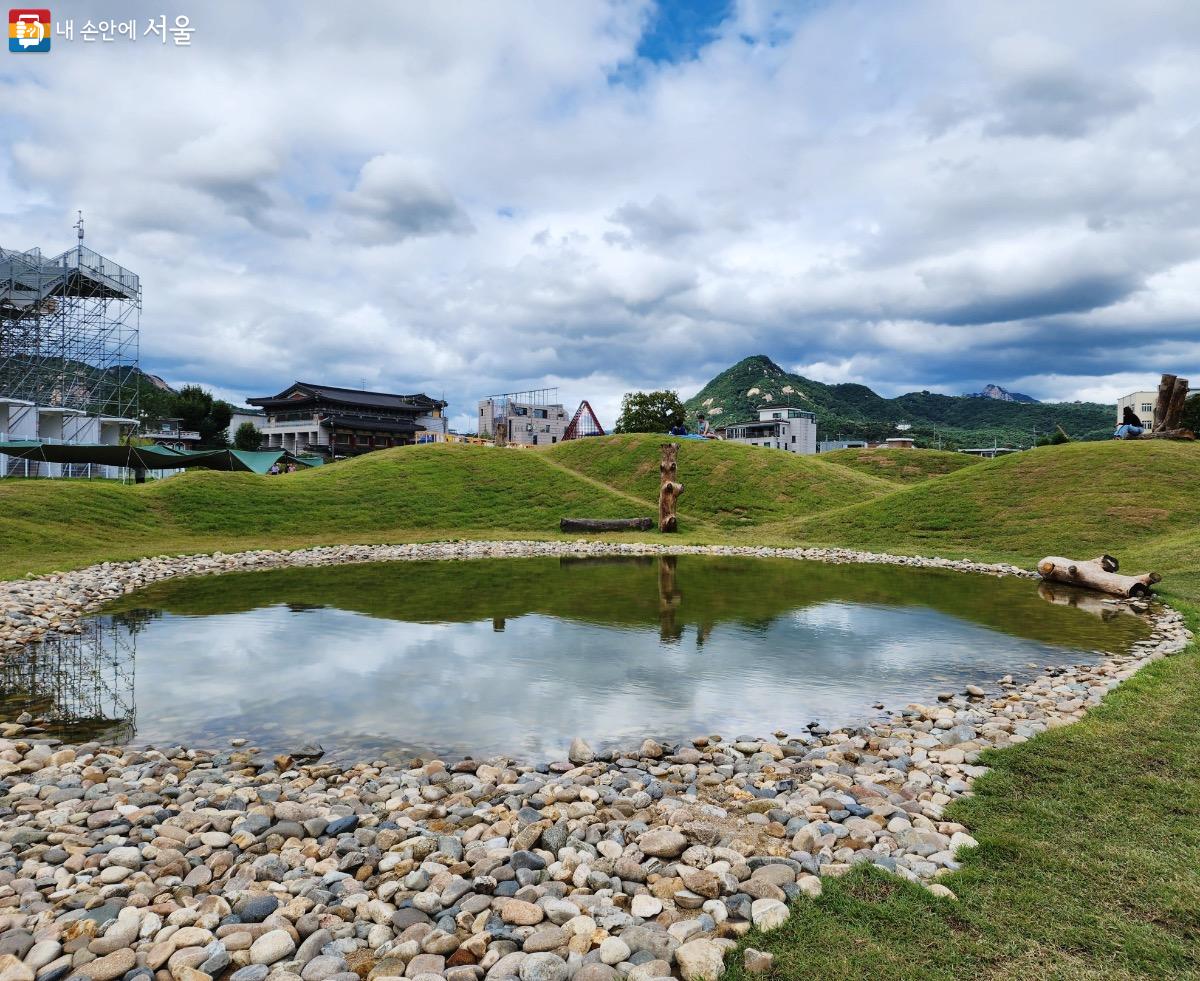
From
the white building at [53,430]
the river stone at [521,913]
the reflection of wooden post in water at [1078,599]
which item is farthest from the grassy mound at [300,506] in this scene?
the white building at [53,430]

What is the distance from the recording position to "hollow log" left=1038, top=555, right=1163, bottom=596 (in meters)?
19.5

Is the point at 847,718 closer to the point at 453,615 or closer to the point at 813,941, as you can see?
the point at 813,941

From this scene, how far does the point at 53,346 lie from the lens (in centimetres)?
6856

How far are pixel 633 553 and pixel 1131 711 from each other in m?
24.0

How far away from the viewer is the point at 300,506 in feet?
135

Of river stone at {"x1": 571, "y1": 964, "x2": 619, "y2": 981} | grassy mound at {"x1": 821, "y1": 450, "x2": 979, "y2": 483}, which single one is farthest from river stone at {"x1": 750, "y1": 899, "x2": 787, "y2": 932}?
grassy mound at {"x1": 821, "y1": 450, "x2": 979, "y2": 483}

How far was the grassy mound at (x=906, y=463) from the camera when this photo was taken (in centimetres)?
6600

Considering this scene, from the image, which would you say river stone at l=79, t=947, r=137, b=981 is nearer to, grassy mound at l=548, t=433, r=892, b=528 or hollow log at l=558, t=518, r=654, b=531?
hollow log at l=558, t=518, r=654, b=531

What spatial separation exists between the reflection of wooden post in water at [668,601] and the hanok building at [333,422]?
71643 millimetres

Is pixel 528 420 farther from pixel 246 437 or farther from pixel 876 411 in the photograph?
pixel 876 411

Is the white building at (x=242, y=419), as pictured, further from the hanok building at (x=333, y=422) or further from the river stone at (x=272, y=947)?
the river stone at (x=272, y=947)

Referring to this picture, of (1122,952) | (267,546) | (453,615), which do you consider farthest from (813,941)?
(267,546)

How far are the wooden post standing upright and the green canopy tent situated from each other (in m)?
31.4

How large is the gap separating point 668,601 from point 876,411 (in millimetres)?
178031
